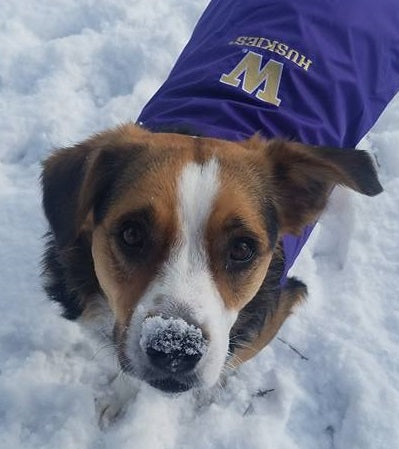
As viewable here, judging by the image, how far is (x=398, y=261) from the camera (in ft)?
13.3

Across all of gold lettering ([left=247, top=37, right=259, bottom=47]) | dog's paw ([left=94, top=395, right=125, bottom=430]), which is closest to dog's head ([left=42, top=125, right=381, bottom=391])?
dog's paw ([left=94, top=395, right=125, bottom=430])

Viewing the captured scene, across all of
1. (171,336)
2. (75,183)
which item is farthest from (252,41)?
(171,336)

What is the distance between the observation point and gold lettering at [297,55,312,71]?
3.36m

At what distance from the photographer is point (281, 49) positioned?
3381 mm

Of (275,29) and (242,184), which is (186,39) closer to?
(275,29)

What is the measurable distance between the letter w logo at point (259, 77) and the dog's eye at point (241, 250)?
1.04 m

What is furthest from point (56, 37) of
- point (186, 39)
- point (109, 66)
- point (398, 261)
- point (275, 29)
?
point (398, 261)

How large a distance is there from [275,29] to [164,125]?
0.89 meters

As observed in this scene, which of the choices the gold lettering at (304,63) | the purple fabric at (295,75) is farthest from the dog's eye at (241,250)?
the gold lettering at (304,63)

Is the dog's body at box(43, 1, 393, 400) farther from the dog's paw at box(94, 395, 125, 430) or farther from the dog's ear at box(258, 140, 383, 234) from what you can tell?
the dog's paw at box(94, 395, 125, 430)

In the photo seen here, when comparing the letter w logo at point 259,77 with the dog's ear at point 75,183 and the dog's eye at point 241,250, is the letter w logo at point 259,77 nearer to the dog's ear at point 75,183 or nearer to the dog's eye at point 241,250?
the dog's ear at point 75,183

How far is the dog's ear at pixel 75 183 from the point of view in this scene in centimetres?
253

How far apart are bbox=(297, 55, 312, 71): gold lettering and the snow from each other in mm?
1706

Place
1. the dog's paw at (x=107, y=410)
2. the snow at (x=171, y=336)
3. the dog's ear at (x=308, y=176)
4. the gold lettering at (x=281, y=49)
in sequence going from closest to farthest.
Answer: the snow at (x=171, y=336), the dog's ear at (x=308, y=176), the dog's paw at (x=107, y=410), the gold lettering at (x=281, y=49)
